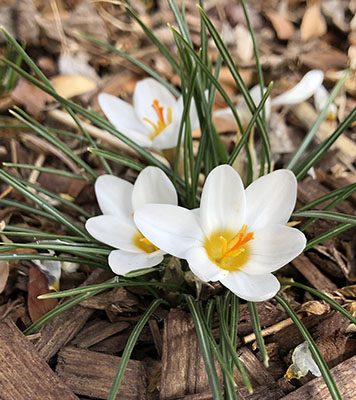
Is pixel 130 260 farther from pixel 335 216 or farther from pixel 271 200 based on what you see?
pixel 335 216

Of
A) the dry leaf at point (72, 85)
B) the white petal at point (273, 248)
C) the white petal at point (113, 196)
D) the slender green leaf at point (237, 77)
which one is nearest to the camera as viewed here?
the white petal at point (273, 248)

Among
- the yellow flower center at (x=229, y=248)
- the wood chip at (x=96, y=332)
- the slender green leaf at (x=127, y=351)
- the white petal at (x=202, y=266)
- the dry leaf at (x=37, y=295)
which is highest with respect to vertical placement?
the white petal at (x=202, y=266)

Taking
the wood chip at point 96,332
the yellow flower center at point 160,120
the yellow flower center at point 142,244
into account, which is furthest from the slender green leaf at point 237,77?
the wood chip at point 96,332

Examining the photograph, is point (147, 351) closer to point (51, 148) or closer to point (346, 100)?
point (51, 148)

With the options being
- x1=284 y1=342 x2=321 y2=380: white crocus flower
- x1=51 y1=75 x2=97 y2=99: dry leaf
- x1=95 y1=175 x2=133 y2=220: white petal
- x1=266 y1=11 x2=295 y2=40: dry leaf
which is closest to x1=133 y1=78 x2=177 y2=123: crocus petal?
x1=95 y1=175 x2=133 y2=220: white petal

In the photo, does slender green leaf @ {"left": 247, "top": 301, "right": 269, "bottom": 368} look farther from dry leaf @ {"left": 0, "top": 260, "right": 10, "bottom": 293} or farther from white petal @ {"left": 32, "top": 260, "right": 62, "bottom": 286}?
dry leaf @ {"left": 0, "top": 260, "right": 10, "bottom": 293}

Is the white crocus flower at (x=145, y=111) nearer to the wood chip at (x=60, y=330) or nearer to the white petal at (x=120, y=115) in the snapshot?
the white petal at (x=120, y=115)

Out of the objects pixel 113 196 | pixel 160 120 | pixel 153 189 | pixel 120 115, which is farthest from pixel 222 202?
pixel 120 115
